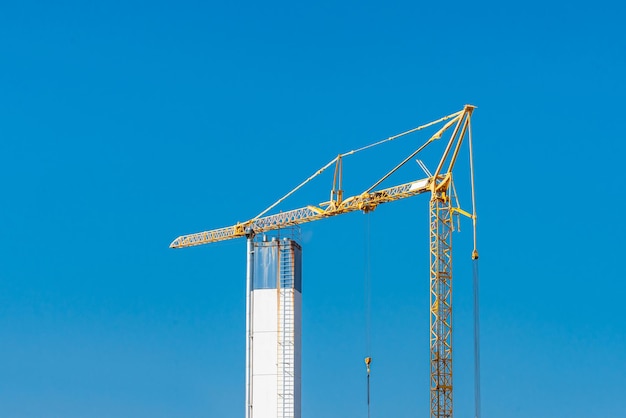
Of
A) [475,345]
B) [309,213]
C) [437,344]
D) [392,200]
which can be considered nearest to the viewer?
[475,345]

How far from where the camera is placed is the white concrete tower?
129500mm

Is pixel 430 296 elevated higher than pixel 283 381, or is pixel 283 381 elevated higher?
pixel 430 296

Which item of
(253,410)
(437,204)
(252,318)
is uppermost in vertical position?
(437,204)

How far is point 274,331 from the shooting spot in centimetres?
13188

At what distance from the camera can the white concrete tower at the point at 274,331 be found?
425 feet

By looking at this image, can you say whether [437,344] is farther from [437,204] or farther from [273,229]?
[273,229]

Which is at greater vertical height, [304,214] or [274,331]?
[304,214]

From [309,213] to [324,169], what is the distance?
19.5ft

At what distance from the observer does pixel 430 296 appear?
124500mm

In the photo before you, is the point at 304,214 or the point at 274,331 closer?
the point at 274,331

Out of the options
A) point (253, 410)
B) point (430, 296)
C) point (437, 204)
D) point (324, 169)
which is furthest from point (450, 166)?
point (253, 410)

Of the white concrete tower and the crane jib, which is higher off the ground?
the crane jib

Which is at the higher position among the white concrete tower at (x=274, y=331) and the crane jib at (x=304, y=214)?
the crane jib at (x=304, y=214)

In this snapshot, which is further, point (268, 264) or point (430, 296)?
point (268, 264)
